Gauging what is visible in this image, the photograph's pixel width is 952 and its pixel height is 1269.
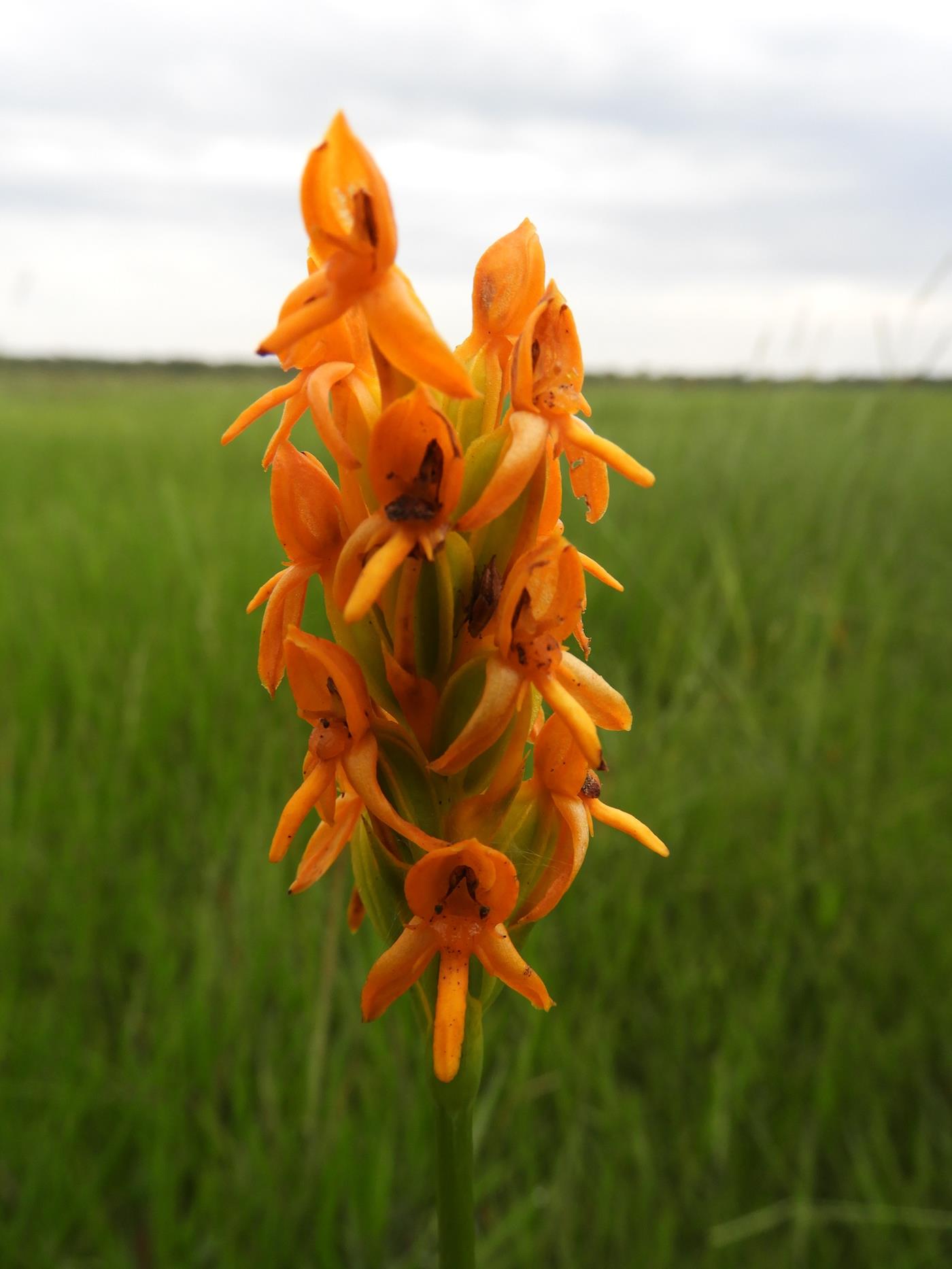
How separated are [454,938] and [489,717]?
0.67 ft

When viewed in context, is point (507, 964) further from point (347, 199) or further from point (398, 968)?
point (347, 199)

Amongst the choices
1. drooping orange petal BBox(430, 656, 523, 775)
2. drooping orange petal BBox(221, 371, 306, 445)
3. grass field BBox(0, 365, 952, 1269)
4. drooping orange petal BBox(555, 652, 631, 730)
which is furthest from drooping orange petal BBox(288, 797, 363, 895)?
grass field BBox(0, 365, 952, 1269)

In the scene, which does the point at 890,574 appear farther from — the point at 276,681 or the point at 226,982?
the point at 276,681

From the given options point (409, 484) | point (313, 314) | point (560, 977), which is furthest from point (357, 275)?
point (560, 977)

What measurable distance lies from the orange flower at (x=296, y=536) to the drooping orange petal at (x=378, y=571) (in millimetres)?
117

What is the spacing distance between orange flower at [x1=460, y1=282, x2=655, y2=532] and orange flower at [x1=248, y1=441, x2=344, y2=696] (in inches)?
5.5

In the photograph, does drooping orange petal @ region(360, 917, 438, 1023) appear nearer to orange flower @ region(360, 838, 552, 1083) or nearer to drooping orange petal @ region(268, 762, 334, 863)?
orange flower @ region(360, 838, 552, 1083)

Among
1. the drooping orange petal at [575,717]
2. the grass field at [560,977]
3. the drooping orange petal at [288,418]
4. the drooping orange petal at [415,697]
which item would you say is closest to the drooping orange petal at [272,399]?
the drooping orange petal at [288,418]

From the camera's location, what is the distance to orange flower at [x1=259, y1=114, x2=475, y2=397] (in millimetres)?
741

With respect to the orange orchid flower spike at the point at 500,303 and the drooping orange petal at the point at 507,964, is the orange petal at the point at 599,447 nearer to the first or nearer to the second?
the orange orchid flower spike at the point at 500,303

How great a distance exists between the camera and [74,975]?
2293 mm

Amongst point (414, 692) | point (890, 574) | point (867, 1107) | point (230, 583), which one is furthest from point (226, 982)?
point (890, 574)

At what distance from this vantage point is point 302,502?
0.87m

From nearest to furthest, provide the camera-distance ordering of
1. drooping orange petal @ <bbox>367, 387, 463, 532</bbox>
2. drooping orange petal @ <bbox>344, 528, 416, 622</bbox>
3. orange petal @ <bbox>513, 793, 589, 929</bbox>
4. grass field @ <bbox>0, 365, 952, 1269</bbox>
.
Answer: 1. drooping orange petal @ <bbox>344, 528, 416, 622</bbox>
2. drooping orange petal @ <bbox>367, 387, 463, 532</bbox>
3. orange petal @ <bbox>513, 793, 589, 929</bbox>
4. grass field @ <bbox>0, 365, 952, 1269</bbox>
